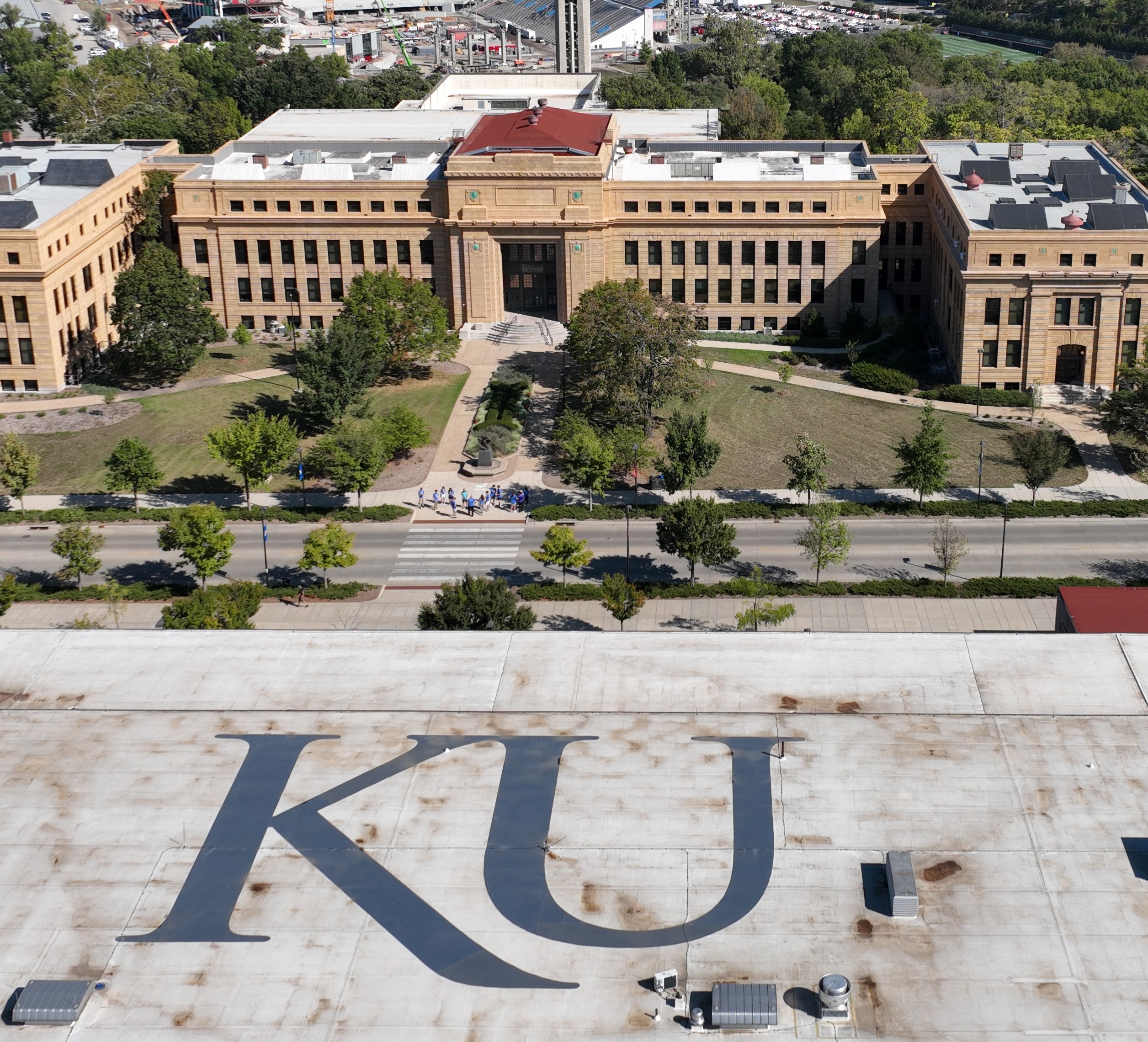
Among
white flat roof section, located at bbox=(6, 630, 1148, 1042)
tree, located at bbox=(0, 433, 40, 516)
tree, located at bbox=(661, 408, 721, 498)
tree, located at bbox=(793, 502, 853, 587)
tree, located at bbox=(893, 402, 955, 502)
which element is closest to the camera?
white flat roof section, located at bbox=(6, 630, 1148, 1042)

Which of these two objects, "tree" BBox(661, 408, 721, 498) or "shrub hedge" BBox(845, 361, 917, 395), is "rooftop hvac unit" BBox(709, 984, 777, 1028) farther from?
"shrub hedge" BBox(845, 361, 917, 395)

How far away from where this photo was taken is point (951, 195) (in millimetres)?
138375

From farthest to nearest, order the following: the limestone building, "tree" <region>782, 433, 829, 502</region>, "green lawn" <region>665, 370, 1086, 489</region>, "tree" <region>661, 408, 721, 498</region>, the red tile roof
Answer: the red tile roof < the limestone building < "green lawn" <region>665, 370, 1086, 489</region> < "tree" <region>661, 408, 721, 498</region> < "tree" <region>782, 433, 829, 502</region>

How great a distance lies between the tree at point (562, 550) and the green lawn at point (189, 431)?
2521 centimetres

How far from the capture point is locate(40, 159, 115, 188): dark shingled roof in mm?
144375

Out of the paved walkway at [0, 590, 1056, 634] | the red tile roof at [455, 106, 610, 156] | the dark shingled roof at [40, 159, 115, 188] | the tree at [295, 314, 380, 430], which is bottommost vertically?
the paved walkway at [0, 590, 1056, 634]

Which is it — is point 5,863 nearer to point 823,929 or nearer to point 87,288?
point 823,929

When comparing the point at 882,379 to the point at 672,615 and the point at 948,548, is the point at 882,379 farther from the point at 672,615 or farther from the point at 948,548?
the point at 672,615

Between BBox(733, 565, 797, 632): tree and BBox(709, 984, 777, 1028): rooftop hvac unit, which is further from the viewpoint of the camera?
BBox(733, 565, 797, 632): tree

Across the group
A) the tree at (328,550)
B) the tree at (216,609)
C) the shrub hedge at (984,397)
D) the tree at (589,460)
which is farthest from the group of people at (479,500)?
the shrub hedge at (984,397)

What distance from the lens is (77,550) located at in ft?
334

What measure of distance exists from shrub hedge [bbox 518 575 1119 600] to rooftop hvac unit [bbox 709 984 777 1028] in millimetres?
47991

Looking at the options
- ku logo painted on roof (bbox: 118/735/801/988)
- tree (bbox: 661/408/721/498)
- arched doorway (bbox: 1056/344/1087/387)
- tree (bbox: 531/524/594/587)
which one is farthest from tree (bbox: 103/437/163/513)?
arched doorway (bbox: 1056/344/1087/387)

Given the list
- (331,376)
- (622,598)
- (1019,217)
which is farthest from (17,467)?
(1019,217)
